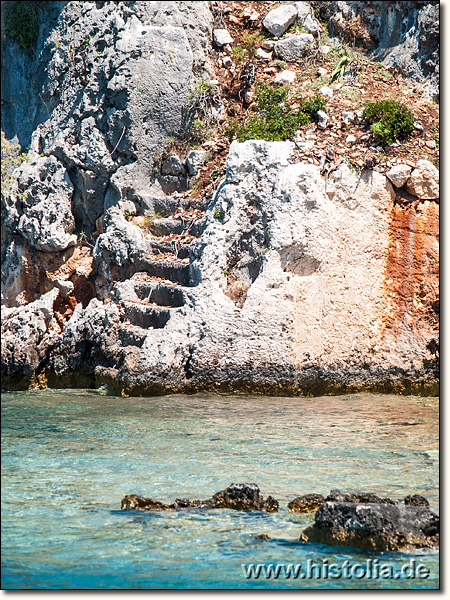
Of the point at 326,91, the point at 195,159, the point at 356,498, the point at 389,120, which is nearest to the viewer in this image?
the point at 356,498

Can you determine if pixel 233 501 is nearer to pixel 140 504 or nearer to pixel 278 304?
pixel 140 504

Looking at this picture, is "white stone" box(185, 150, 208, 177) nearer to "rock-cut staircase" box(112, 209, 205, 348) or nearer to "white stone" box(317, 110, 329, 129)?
"rock-cut staircase" box(112, 209, 205, 348)

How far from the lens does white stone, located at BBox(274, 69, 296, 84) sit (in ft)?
43.2

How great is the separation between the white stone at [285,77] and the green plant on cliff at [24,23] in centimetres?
529

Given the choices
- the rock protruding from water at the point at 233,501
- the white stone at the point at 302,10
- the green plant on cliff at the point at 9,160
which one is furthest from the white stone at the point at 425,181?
the green plant on cliff at the point at 9,160

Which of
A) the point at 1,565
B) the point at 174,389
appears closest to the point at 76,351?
the point at 174,389

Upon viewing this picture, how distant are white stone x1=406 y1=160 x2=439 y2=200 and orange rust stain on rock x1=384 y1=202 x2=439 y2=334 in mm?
149

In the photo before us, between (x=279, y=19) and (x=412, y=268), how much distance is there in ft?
19.7

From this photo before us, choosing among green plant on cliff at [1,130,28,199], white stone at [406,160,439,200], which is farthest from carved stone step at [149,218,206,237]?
white stone at [406,160,439,200]

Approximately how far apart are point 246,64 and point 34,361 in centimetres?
674

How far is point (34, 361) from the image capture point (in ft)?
37.7

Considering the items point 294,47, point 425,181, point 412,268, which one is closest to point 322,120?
point 425,181

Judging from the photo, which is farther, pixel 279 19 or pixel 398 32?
pixel 279 19

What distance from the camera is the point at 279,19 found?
46.4 ft
